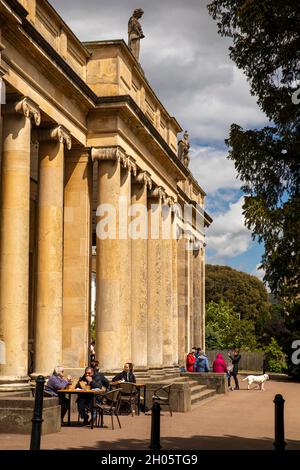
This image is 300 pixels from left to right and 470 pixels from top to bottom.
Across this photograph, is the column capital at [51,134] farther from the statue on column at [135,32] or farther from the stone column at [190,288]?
the stone column at [190,288]

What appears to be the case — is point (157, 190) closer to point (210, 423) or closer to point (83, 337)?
point (83, 337)

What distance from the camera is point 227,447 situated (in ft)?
46.5

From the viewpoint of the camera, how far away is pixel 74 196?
25578 millimetres

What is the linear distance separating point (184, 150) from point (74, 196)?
22.8 metres

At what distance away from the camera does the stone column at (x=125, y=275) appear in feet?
85.0

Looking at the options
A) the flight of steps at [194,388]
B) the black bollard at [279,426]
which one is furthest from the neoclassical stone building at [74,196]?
the black bollard at [279,426]

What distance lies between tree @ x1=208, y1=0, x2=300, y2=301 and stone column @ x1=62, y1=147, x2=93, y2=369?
12523 mm

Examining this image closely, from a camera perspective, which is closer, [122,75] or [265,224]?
[265,224]

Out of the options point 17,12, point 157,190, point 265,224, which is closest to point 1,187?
point 17,12

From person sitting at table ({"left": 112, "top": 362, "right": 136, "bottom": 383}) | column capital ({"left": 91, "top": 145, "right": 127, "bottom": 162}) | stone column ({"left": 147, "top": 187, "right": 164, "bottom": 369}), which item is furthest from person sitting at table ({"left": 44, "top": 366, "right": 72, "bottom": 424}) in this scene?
stone column ({"left": 147, "top": 187, "right": 164, "bottom": 369})

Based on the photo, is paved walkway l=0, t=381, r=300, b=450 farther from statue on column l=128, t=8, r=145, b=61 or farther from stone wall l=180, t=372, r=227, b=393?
statue on column l=128, t=8, r=145, b=61

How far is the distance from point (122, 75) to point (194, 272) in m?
26.1

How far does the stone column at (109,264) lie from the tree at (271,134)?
1254 cm

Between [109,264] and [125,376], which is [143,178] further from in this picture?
[125,376]
